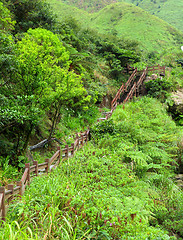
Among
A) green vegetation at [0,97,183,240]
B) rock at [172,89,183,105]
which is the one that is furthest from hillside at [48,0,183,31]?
green vegetation at [0,97,183,240]

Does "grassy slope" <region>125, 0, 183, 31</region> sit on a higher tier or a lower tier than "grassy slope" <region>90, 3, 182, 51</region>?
higher

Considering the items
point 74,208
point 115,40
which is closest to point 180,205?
point 74,208

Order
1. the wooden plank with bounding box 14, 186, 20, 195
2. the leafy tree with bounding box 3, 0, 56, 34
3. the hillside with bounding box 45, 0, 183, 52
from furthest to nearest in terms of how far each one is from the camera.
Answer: the hillside with bounding box 45, 0, 183, 52, the leafy tree with bounding box 3, 0, 56, 34, the wooden plank with bounding box 14, 186, 20, 195

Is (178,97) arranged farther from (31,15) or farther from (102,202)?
(102,202)

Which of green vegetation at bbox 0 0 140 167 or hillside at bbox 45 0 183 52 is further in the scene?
hillside at bbox 45 0 183 52

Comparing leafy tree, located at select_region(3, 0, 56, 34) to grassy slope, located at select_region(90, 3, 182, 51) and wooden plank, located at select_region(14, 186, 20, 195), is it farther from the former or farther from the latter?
grassy slope, located at select_region(90, 3, 182, 51)

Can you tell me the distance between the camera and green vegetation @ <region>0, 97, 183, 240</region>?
2816 mm

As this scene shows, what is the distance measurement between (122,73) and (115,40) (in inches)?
252

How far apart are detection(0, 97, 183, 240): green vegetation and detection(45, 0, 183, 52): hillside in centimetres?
2890

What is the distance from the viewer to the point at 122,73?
64.4 ft

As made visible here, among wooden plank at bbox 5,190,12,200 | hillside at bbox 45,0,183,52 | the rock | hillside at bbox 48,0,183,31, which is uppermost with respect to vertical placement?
hillside at bbox 48,0,183,31

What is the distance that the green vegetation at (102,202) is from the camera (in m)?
2.82

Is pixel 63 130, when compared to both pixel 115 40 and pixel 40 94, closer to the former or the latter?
pixel 40 94

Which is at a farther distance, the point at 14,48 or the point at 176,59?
the point at 176,59
